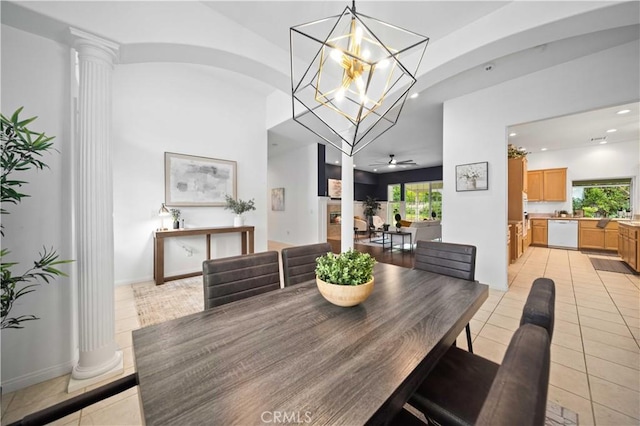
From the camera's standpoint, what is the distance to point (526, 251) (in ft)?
20.0

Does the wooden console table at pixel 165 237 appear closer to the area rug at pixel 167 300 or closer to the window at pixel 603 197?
the area rug at pixel 167 300

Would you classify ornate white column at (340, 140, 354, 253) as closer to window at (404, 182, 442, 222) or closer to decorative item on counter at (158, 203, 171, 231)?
decorative item on counter at (158, 203, 171, 231)

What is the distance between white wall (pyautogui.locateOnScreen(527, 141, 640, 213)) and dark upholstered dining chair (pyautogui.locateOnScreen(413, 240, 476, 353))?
7246 mm

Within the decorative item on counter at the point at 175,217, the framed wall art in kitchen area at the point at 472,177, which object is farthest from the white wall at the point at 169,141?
the framed wall art in kitchen area at the point at 472,177

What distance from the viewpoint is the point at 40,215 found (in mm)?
1632

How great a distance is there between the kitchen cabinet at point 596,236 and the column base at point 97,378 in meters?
9.21

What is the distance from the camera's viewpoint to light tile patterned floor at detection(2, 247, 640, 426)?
1.45 m


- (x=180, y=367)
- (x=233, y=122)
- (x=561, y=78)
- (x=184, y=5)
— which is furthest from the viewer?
(x=233, y=122)

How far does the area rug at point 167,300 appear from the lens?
2633mm

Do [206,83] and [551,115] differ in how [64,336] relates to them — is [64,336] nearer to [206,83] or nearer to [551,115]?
[206,83]

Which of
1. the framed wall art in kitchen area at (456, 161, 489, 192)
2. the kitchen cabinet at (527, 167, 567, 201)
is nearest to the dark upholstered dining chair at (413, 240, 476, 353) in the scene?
the framed wall art in kitchen area at (456, 161, 489, 192)

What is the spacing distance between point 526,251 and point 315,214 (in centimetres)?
545

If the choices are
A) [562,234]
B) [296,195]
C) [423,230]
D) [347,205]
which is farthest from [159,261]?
[562,234]

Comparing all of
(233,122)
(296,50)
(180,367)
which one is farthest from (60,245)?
(233,122)
